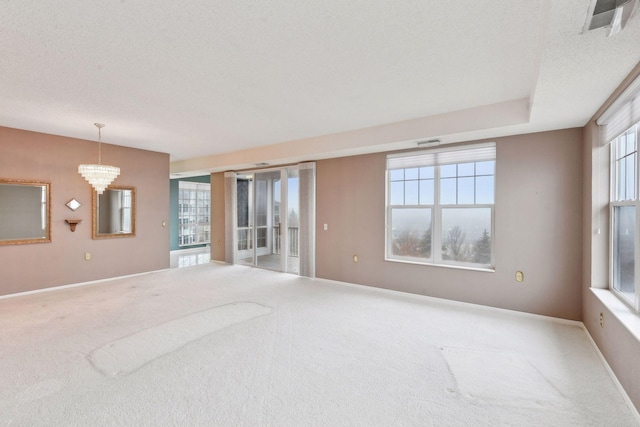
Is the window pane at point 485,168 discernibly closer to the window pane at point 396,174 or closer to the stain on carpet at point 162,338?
the window pane at point 396,174

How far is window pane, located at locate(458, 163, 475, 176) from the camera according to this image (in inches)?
160

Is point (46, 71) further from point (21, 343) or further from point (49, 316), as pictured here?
point (49, 316)

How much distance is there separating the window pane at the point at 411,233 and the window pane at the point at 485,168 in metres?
0.86

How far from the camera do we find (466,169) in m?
4.11

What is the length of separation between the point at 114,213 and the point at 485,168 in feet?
20.6

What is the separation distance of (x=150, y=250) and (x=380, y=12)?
236 inches

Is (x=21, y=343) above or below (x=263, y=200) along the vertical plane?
below

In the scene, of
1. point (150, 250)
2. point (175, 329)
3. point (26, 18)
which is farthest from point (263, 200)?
point (26, 18)

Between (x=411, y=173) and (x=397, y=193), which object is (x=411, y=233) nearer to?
(x=397, y=193)

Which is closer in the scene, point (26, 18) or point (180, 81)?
point (26, 18)

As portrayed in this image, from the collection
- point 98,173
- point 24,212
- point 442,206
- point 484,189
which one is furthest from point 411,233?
point 24,212

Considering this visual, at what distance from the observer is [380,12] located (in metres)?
1.80

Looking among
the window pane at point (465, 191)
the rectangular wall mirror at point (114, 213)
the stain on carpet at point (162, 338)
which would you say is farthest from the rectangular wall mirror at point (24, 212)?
the window pane at point (465, 191)

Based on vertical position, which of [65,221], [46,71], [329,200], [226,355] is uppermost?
[46,71]
